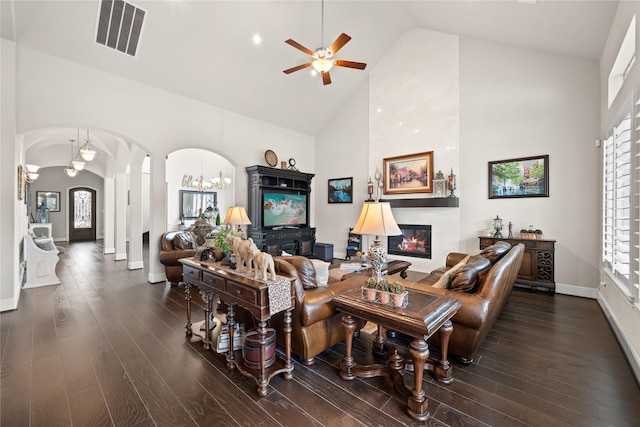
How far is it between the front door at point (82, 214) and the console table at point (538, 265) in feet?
50.2

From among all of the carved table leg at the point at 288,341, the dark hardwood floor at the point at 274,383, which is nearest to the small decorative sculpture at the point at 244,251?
the carved table leg at the point at 288,341

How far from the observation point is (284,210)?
23.3 feet

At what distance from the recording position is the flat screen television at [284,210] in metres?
6.64

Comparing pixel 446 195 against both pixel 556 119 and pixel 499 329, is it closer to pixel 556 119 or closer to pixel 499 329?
pixel 556 119

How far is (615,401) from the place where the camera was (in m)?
1.93

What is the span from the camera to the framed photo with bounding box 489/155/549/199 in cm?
469

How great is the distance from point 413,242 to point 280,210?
335cm

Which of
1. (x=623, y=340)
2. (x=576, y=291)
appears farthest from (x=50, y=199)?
(x=576, y=291)

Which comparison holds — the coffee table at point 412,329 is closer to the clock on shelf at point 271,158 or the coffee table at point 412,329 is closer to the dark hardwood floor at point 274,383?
the dark hardwood floor at point 274,383

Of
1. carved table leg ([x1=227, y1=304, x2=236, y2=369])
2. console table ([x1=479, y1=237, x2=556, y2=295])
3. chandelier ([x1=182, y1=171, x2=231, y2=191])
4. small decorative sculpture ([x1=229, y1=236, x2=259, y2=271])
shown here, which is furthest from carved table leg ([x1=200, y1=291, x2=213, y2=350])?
chandelier ([x1=182, y1=171, x2=231, y2=191])

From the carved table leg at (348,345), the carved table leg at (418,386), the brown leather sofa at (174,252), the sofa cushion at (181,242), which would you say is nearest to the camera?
the carved table leg at (418,386)

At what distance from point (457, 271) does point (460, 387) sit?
0.93m

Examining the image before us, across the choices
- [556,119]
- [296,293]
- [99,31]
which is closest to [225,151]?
[99,31]

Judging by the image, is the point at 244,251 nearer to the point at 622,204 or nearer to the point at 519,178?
the point at 622,204
